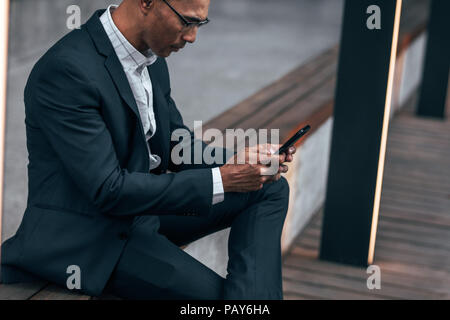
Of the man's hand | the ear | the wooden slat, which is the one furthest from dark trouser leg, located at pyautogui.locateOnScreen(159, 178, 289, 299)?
the ear

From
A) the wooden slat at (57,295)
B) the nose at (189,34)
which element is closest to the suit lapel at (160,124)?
the nose at (189,34)

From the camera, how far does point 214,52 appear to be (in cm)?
700

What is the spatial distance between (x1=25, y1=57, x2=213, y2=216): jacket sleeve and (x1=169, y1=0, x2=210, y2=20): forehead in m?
0.30

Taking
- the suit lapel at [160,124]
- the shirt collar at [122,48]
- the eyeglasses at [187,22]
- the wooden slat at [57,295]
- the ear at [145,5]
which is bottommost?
the wooden slat at [57,295]

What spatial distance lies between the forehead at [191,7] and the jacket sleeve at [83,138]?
0.30 m

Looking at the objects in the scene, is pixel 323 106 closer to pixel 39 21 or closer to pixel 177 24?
pixel 177 24

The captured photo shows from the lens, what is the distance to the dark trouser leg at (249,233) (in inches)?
77.1

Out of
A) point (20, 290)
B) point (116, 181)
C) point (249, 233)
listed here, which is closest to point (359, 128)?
point (249, 233)

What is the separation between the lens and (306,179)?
153 inches

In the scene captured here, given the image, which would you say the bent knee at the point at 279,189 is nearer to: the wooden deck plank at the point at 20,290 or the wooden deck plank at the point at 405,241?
the wooden deck plank at the point at 20,290

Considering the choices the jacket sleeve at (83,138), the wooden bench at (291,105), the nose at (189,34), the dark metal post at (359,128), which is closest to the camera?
the jacket sleeve at (83,138)

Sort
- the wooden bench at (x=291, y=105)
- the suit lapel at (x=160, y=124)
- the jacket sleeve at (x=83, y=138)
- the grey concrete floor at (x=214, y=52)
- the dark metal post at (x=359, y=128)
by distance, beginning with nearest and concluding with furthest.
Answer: the jacket sleeve at (x=83, y=138)
the suit lapel at (x=160, y=124)
the dark metal post at (x=359, y=128)
the wooden bench at (x=291, y=105)
the grey concrete floor at (x=214, y=52)

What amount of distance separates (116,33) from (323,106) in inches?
87.8

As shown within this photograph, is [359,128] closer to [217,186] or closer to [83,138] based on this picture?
[217,186]
